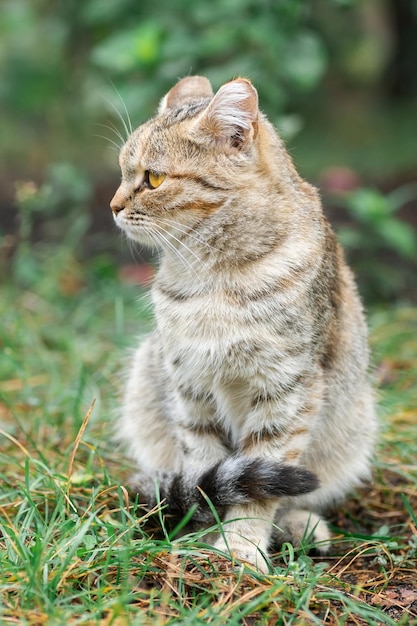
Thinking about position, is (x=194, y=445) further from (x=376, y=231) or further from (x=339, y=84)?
(x=339, y=84)

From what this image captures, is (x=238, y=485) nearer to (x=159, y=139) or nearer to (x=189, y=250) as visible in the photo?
(x=189, y=250)

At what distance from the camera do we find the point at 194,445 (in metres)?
2.65

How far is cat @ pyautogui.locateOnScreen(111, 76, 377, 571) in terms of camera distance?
94.5 inches

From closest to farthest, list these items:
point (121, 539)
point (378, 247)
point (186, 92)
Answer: point (121, 539) < point (186, 92) < point (378, 247)

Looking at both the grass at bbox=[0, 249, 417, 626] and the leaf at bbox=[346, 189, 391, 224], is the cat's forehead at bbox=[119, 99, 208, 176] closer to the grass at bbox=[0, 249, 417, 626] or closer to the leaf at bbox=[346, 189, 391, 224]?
the grass at bbox=[0, 249, 417, 626]

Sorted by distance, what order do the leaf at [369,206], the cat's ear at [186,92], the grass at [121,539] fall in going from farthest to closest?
the leaf at [369,206], the cat's ear at [186,92], the grass at [121,539]

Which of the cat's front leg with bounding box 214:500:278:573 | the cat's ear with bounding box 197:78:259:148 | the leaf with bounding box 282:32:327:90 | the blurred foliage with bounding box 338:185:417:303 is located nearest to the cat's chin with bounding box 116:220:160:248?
the cat's ear with bounding box 197:78:259:148

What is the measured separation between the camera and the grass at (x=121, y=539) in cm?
202

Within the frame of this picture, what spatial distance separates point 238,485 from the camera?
7.76 ft

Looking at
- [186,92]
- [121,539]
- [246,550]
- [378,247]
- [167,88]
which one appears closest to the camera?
[121,539]

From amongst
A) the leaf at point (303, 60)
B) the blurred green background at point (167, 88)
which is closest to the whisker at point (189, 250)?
the blurred green background at point (167, 88)

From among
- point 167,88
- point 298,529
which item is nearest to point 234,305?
point 298,529

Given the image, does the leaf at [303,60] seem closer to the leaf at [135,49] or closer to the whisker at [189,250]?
the leaf at [135,49]

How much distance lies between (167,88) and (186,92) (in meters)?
1.90
